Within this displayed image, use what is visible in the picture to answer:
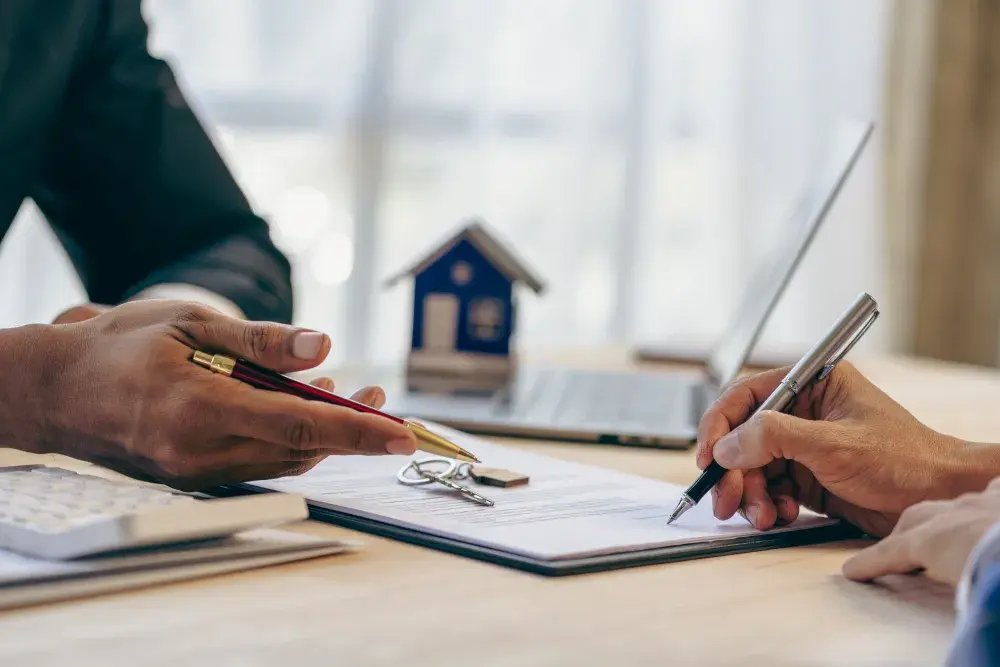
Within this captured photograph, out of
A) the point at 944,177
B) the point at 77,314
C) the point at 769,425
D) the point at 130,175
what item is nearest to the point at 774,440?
the point at 769,425

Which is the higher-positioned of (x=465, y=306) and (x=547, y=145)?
(x=547, y=145)

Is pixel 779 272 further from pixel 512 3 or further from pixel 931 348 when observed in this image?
pixel 931 348

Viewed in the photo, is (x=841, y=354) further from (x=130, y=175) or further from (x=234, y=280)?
(x=130, y=175)

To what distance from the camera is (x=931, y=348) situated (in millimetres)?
3355

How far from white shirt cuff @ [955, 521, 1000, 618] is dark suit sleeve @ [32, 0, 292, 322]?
108 centimetres

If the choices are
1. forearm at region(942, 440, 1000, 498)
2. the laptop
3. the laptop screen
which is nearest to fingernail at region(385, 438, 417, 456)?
forearm at region(942, 440, 1000, 498)

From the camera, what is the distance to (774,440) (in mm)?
705

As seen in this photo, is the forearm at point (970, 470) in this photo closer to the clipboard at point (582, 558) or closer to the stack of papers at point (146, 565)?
the clipboard at point (582, 558)

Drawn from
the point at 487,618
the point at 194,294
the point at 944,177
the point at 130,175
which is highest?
the point at 944,177

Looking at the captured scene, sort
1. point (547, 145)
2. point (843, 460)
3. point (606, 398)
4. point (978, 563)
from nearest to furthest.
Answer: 1. point (978, 563)
2. point (843, 460)
3. point (606, 398)
4. point (547, 145)

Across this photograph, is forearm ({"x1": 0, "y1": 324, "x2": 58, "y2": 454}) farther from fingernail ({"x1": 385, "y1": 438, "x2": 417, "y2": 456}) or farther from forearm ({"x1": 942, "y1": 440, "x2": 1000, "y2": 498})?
forearm ({"x1": 942, "y1": 440, "x2": 1000, "y2": 498})

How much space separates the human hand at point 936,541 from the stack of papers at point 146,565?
30 centimetres

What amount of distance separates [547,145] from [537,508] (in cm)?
245

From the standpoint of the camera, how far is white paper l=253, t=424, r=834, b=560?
642mm
